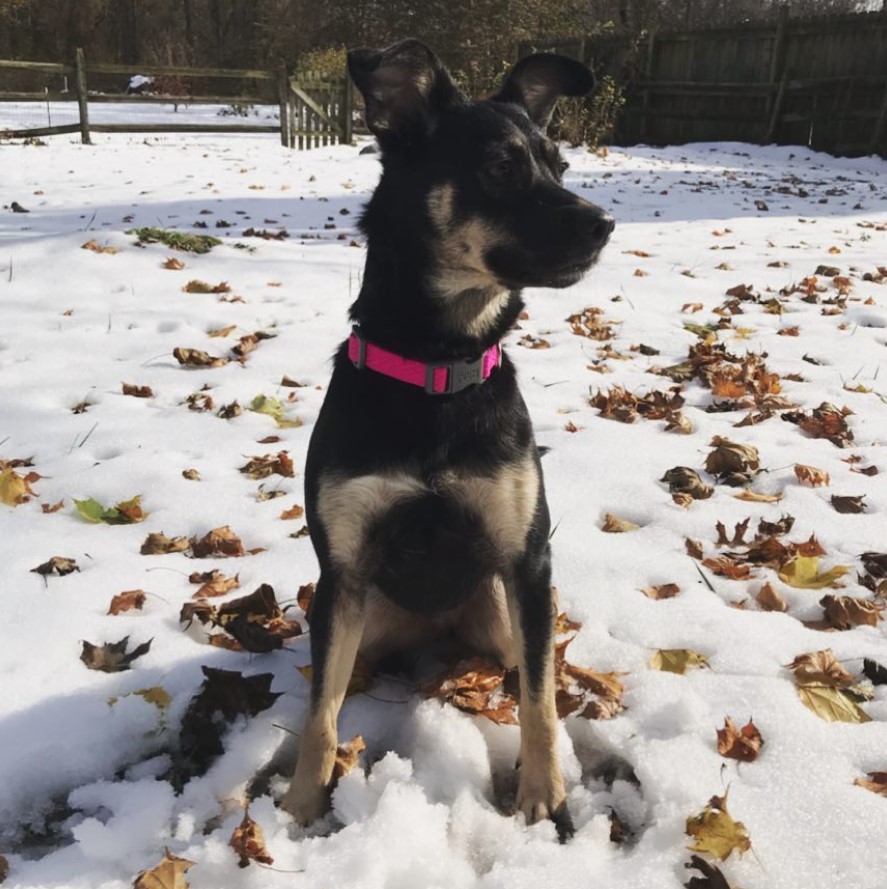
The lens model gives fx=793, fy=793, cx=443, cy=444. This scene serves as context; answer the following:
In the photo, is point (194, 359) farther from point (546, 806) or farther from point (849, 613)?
point (849, 613)

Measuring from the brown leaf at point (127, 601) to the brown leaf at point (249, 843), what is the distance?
1210 millimetres

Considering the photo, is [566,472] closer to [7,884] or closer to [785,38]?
[7,884]

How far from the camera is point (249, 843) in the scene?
81.1 inches

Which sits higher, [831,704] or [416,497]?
[416,497]

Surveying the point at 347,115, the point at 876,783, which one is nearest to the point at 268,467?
the point at 876,783

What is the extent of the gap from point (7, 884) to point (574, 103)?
2037cm

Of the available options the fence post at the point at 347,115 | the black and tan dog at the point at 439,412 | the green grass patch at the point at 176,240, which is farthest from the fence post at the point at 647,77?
the black and tan dog at the point at 439,412

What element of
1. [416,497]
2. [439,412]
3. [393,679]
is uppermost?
[439,412]

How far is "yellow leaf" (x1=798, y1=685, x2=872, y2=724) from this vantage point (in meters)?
2.46

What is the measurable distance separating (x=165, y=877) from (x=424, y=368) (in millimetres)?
1513

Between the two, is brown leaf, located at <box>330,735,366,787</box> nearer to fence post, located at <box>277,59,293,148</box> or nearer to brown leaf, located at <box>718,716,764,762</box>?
brown leaf, located at <box>718,716,764,762</box>

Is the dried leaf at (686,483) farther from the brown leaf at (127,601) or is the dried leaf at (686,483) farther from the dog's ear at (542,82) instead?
the brown leaf at (127,601)

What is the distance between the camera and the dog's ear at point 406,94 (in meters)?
2.53

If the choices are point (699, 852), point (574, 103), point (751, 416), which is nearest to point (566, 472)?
point (751, 416)
